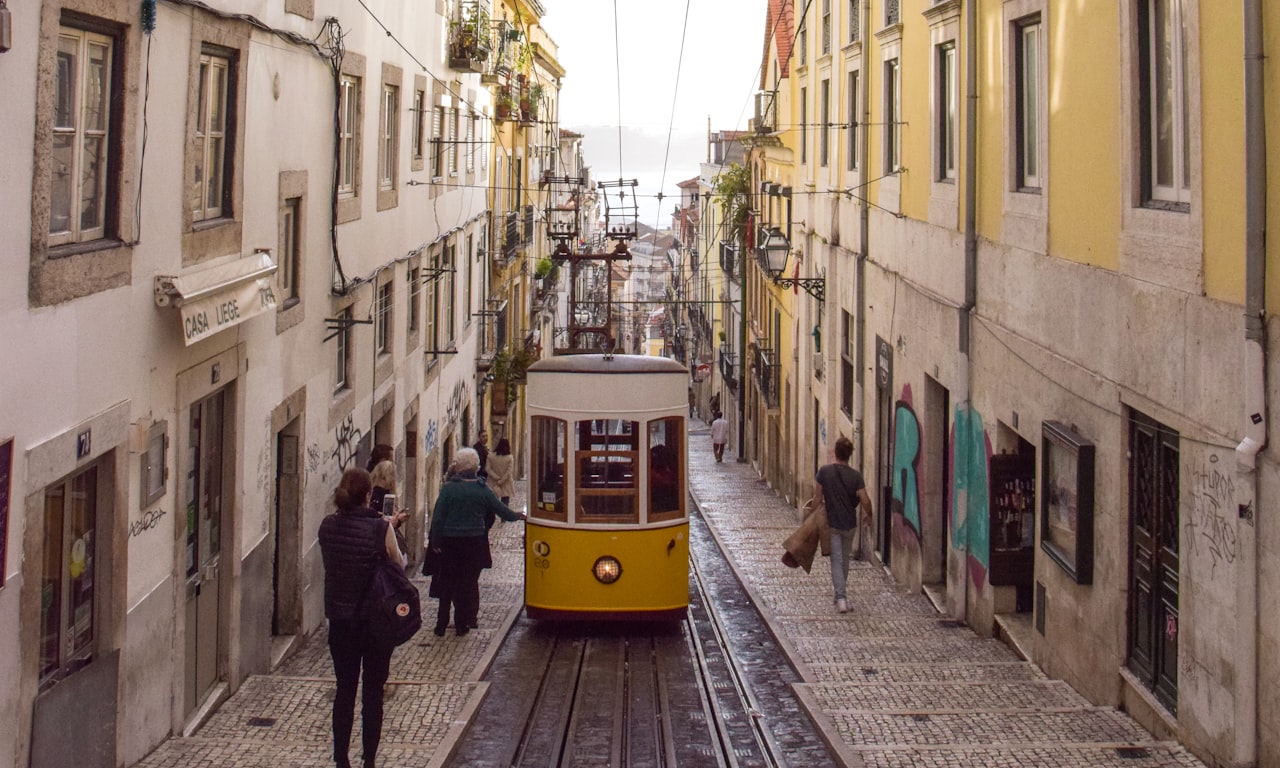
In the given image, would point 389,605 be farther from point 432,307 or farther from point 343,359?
point 432,307

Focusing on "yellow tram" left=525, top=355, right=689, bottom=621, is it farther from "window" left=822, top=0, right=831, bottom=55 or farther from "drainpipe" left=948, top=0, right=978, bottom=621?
"window" left=822, top=0, right=831, bottom=55

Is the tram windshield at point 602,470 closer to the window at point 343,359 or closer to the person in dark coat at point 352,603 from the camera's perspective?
the window at point 343,359

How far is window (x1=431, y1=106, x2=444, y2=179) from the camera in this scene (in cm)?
1938

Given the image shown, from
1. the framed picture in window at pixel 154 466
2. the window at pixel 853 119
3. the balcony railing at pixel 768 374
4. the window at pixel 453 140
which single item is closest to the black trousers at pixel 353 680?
the framed picture in window at pixel 154 466

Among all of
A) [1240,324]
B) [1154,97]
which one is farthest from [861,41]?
[1240,324]

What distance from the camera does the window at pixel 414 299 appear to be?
58.4 feet

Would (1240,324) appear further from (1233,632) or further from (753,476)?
(753,476)

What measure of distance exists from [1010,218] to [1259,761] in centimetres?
556

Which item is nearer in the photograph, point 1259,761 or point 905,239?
point 1259,761

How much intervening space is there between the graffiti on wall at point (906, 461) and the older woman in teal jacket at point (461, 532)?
4990 mm

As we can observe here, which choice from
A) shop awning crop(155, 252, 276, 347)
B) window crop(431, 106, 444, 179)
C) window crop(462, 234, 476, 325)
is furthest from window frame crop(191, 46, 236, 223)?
window crop(462, 234, 476, 325)

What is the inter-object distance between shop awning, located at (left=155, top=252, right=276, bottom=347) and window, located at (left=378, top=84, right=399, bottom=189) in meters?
6.24

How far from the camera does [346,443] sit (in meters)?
13.5

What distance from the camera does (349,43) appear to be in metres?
13.3
